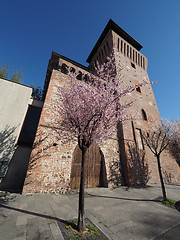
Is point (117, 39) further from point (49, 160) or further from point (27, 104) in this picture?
point (49, 160)

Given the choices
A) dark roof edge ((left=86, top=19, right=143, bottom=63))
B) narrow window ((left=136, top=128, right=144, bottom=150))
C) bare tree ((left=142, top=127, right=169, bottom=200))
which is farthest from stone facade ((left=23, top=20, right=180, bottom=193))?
bare tree ((left=142, top=127, right=169, bottom=200))

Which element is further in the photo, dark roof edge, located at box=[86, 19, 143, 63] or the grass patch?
dark roof edge, located at box=[86, 19, 143, 63]

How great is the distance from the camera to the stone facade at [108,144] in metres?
5.56

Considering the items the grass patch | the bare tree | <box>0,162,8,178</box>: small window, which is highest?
the bare tree

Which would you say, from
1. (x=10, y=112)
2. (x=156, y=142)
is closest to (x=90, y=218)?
(x=10, y=112)

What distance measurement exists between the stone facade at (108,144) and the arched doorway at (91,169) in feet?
0.95

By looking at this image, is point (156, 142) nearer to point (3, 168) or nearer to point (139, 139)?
point (139, 139)

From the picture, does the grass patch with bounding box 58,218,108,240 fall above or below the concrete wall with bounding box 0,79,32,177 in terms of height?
below

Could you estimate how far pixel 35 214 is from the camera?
322 centimetres

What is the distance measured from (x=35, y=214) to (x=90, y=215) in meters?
1.85

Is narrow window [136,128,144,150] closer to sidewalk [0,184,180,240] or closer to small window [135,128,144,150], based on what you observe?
small window [135,128,144,150]

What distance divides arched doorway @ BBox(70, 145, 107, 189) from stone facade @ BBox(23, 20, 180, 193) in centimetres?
29

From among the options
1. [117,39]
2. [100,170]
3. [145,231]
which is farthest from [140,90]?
[145,231]

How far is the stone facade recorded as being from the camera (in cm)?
556
